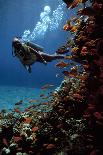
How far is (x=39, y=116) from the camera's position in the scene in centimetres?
696

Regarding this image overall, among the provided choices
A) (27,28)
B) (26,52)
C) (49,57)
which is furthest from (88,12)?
(27,28)

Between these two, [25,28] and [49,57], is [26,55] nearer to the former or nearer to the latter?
[49,57]

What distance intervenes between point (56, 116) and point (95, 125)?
1.70m

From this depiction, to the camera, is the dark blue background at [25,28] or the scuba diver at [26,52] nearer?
the scuba diver at [26,52]

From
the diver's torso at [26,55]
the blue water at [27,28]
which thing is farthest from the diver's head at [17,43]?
the blue water at [27,28]

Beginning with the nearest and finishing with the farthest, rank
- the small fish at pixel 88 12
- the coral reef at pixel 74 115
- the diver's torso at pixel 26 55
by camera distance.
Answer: the small fish at pixel 88 12 → the coral reef at pixel 74 115 → the diver's torso at pixel 26 55

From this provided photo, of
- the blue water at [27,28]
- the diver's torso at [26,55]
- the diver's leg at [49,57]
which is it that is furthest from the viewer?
the blue water at [27,28]

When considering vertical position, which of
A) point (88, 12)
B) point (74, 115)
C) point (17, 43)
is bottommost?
point (74, 115)

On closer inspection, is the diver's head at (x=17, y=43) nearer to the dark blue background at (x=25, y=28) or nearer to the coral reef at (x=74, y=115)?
the coral reef at (x=74, y=115)

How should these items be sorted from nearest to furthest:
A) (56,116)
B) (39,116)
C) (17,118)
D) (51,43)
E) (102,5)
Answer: (102,5) < (56,116) < (39,116) < (17,118) < (51,43)

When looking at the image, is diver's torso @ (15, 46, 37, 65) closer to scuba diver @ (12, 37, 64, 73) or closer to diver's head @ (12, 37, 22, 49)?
scuba diver @ (12, 37, 64, 73)

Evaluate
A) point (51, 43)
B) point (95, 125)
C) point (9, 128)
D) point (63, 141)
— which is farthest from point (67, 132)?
point (51, 43)

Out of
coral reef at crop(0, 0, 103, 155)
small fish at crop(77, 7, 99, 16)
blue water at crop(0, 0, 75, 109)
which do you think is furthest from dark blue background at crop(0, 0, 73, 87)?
small fish at crop(77, 7, 99, 16)

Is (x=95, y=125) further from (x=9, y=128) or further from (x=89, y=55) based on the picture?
(x=9, y=128)
